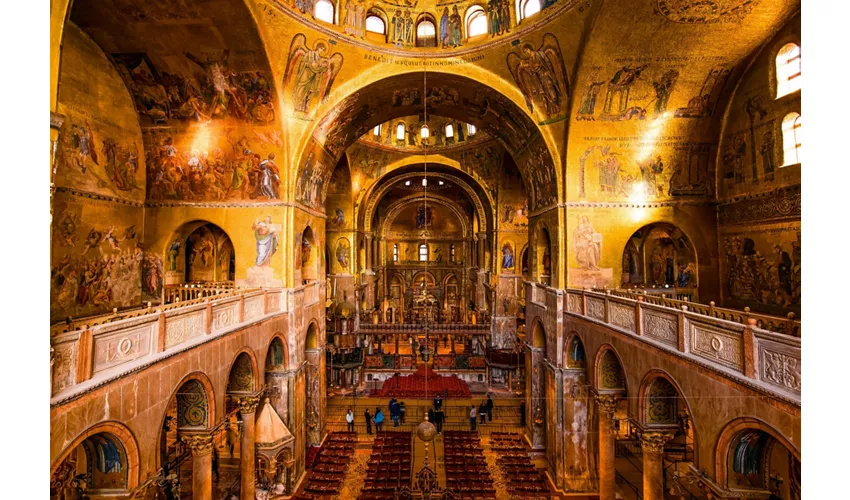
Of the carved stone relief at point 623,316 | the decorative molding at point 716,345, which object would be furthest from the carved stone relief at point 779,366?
the carved stone relief at point 623,316

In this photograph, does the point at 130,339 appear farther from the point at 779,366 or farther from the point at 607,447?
the point at 607,447

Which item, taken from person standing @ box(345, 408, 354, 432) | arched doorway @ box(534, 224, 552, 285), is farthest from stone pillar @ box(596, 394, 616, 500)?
person standing @ box(345, 408, 354, 432)

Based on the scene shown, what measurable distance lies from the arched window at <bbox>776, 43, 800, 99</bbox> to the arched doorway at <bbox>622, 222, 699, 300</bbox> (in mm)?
5186

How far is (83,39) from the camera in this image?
477 inches

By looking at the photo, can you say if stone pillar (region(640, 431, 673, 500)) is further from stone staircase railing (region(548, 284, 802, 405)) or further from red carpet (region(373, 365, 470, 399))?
red carpet (region(373, 365, 470, 399))

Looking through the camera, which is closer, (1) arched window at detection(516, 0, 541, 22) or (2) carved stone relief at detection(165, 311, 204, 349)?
(2) carved stone relief at detection(165, 311, 204, 349)

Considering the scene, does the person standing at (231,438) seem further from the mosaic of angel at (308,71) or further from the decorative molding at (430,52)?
the decorative molding at (430,52)

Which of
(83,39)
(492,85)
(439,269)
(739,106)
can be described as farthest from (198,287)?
(439,269)

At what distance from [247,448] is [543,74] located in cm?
1556

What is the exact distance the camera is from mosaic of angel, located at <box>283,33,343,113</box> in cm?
1401

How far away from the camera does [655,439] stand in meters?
10.3

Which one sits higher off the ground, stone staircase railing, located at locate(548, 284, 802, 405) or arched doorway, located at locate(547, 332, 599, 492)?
stone staircase railing, located at locate(548, 284, 802, 405)

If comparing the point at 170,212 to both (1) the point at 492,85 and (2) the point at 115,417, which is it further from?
(1) the point at 492,85

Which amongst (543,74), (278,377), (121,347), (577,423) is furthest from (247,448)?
(543,74)
